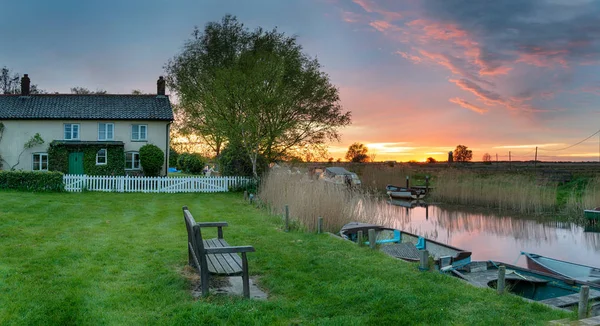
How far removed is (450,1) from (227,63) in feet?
64.4

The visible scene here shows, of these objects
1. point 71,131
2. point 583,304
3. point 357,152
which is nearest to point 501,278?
point 583,304

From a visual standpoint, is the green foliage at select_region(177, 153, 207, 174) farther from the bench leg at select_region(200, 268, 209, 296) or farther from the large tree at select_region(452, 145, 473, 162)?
the large tree at select_region(452, 145, 473, 162)

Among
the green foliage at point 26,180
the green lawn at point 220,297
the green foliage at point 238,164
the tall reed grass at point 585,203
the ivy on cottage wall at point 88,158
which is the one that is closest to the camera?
the green lawn at point 220,297

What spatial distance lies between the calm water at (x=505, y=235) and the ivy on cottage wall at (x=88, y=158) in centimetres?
1926

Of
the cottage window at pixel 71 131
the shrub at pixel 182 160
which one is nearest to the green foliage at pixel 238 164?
the cottage window at pixel 71 131

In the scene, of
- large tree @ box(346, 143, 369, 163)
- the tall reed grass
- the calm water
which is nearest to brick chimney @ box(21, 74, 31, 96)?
the calm water

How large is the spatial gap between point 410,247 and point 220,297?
7007mm

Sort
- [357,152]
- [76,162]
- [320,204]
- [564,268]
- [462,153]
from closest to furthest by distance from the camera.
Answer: [564,268], [320,204], [76,162], [357,152], [462,153]

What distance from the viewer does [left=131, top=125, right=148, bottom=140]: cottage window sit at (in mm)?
32594

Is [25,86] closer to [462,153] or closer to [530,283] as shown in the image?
[530,283]

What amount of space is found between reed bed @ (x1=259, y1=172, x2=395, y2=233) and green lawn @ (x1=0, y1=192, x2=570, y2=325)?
1.58 metres

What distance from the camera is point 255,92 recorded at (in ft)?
89.7

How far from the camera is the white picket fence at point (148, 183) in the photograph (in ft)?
84.5

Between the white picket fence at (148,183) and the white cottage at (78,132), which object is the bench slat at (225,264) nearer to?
the white picket fence at (148,183)
